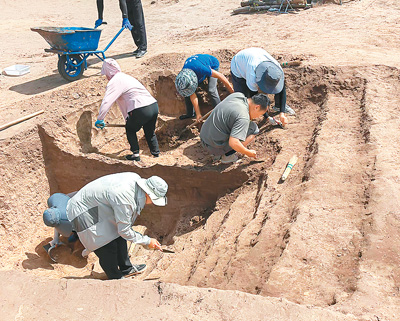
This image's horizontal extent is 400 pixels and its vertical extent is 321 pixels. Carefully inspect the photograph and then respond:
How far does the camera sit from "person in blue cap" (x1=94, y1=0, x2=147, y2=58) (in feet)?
26.1

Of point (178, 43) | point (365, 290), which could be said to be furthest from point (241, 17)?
point (365, 290)

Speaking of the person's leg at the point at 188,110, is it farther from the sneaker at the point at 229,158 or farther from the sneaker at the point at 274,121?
the sneaker at the point at 229,158

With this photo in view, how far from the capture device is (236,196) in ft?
16.0

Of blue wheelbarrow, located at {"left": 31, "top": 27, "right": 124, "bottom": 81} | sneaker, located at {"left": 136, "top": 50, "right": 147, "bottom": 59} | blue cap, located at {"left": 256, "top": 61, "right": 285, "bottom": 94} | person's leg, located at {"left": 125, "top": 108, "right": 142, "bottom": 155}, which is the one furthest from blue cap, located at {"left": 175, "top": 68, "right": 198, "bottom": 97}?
sneaker, located at {"left": 136, "top": 50, "right": 147, "bottom": 59}

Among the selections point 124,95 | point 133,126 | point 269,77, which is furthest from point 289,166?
point 124,95

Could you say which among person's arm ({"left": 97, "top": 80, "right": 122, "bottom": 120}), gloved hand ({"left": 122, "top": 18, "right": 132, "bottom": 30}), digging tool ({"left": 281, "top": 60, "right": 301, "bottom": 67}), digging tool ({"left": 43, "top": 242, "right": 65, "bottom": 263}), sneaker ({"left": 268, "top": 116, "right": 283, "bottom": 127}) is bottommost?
digging tool ({"left": 43, "top": 242, "right": 65, "bottom": 263})

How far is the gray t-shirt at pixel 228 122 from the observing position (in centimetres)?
446

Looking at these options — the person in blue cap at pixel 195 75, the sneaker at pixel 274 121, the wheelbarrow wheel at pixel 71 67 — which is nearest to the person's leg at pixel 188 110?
the person in blue cap at pixel 195 75

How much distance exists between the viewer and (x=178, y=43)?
9.73m

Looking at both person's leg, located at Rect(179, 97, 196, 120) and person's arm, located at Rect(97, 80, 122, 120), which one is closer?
person's arm, located at Rect(97, 80, 122, 120)

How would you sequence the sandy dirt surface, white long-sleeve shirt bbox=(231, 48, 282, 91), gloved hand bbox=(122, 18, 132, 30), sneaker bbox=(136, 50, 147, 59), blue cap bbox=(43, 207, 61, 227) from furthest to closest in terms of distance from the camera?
sneaker bbox=(136, 50, 147, 59) → gloved hand bbox=(122, 18, 132, 30) → white long-sleeve shirt bbox=(231, 48, 282, 91) → blue cap bbox=(43, 207, 61, 227) → the sandy dirt surface

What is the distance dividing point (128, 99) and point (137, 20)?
3.80m

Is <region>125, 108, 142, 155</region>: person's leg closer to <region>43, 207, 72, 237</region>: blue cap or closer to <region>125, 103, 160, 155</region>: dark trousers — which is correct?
<region>125, 103, 160, 155</region>: dark trousers

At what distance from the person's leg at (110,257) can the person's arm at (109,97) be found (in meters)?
2.12
